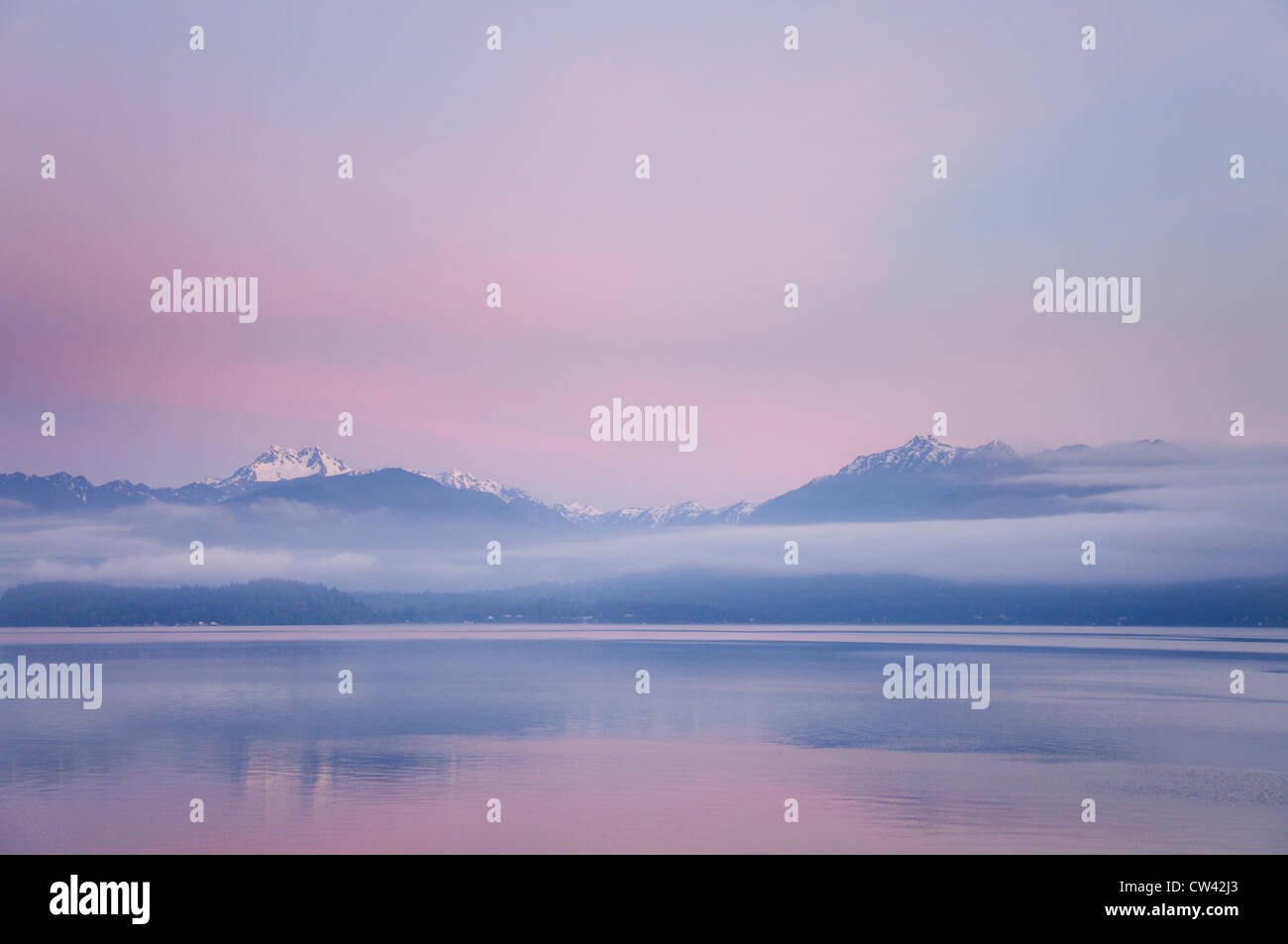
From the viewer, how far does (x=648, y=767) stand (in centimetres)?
2967

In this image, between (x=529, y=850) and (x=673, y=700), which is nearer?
(x=529, y=850)

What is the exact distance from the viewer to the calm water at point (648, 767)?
72.7 ft

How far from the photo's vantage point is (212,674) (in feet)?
227

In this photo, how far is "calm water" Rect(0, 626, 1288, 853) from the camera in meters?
22.2
